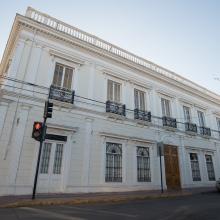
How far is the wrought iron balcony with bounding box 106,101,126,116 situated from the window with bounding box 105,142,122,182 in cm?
201

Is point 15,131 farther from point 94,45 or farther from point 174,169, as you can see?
point 174,169

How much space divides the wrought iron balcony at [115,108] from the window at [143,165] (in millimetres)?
2576

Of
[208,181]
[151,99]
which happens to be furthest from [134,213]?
[208,181]

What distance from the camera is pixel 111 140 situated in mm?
11242

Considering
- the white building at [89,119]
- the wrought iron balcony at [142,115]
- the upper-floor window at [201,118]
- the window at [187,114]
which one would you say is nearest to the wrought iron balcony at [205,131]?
the upper-floor window at [201,118]

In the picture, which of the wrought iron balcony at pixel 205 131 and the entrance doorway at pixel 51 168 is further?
the wrought iron balcony at pixel 205 131

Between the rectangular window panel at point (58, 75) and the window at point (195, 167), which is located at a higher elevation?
the rectangular window panel at point (58, 75)

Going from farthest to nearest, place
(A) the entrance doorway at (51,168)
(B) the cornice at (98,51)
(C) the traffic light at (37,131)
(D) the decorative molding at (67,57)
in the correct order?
(D) the decorative molding at (67,57) < (B) the cornice at (98,51) < (A) the entrance doorway at (51,168) < (C) the traffic light at (37,131)

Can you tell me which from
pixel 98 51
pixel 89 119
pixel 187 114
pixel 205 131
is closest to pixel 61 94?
pixel 89 119

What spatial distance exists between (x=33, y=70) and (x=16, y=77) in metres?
0.99

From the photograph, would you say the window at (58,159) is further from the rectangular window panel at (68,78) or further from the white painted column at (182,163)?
the white painted column at (182,163)

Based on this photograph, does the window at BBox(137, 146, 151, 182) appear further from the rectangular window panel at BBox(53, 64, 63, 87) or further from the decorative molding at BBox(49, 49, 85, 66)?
the decorative molding at BBox(49, 49, 85, 66)

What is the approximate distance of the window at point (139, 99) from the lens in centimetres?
1362

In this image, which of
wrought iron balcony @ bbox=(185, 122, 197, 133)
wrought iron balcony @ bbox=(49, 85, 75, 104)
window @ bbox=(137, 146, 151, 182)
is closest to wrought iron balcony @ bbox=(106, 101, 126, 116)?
wrought iron balcony @ bbox=(49, 85, 75, 104)
